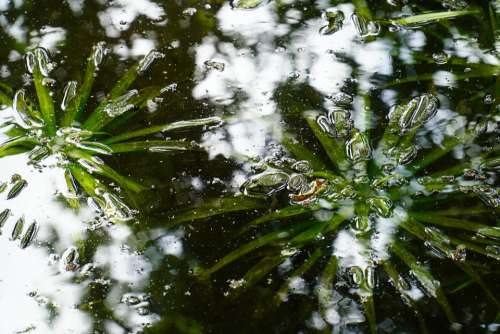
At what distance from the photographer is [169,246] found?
1.63 meters

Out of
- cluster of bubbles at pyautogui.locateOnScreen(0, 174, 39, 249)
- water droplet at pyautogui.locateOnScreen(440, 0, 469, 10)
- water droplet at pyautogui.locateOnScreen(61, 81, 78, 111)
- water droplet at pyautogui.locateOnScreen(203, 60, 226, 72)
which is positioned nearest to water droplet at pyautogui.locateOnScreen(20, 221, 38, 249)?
cluster of bubbles at pyautogui.locateOnScreen(0, 174, 39, 249)

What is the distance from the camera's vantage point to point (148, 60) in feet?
6.93

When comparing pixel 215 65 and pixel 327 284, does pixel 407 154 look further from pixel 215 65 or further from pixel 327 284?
pixel 215 65

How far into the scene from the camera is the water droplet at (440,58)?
209 centimetres

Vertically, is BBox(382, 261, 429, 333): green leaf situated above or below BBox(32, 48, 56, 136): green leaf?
below

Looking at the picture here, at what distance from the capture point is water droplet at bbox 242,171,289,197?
5.65ft

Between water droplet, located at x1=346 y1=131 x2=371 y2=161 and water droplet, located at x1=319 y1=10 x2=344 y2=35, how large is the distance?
0.61 meters

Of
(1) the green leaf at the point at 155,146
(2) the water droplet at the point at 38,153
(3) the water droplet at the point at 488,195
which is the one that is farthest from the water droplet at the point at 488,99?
(2) the water droplet at the point at 38,153

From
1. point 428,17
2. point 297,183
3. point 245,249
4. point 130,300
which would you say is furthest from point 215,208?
point 428,17

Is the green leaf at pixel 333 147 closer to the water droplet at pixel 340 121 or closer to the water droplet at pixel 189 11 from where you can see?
the water droplet at pixel 340 121

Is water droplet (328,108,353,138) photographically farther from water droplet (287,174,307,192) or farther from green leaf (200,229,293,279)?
green leaf (200,229,293,279)

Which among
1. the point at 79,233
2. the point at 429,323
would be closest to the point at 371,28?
the point at 429,323

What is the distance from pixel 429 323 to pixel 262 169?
710 mm

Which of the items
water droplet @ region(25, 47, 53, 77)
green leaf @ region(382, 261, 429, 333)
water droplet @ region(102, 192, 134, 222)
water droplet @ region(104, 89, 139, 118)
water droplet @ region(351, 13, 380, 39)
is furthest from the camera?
water droplet @ region(351, 13, 380, 39)
